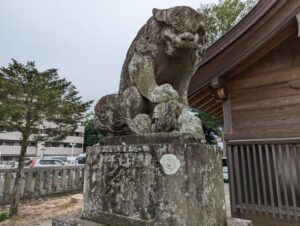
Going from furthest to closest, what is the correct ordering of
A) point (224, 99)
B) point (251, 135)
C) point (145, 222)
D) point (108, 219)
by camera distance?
point (224, 99) < point (251, 135) < point (108, 219) < point (145, 222)

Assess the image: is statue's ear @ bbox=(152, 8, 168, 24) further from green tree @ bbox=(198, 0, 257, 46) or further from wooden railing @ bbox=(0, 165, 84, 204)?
green tree @ bbox=(198, 0, 257, 46)

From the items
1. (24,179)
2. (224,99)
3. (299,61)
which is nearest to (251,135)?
(224,99)

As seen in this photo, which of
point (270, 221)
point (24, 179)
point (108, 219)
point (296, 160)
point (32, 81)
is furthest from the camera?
point (24, 179)

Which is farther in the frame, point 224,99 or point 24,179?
point 24,179

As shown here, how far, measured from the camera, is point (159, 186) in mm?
1507

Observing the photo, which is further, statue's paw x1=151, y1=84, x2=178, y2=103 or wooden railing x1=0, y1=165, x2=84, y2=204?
wooden railing x1=0, y1=165, x2=84, y2=204

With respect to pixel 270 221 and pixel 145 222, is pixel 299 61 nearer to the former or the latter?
pixel 270 221

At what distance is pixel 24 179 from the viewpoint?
775 cm

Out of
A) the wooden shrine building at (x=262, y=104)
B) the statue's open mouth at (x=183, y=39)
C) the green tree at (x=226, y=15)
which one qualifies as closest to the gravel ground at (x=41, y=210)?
the wooden shrine building at (x=262, y=104)

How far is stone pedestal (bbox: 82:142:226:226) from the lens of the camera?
4.89ft

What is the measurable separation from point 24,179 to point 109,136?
23.4 ft

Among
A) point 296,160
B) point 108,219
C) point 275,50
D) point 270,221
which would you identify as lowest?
point 270,221

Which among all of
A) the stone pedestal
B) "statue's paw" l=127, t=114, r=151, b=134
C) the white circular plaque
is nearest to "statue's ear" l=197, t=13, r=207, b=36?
"statue's paw" l=127, t=114, r=151, b=134

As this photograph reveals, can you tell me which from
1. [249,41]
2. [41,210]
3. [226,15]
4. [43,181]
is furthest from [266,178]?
[226,15]
